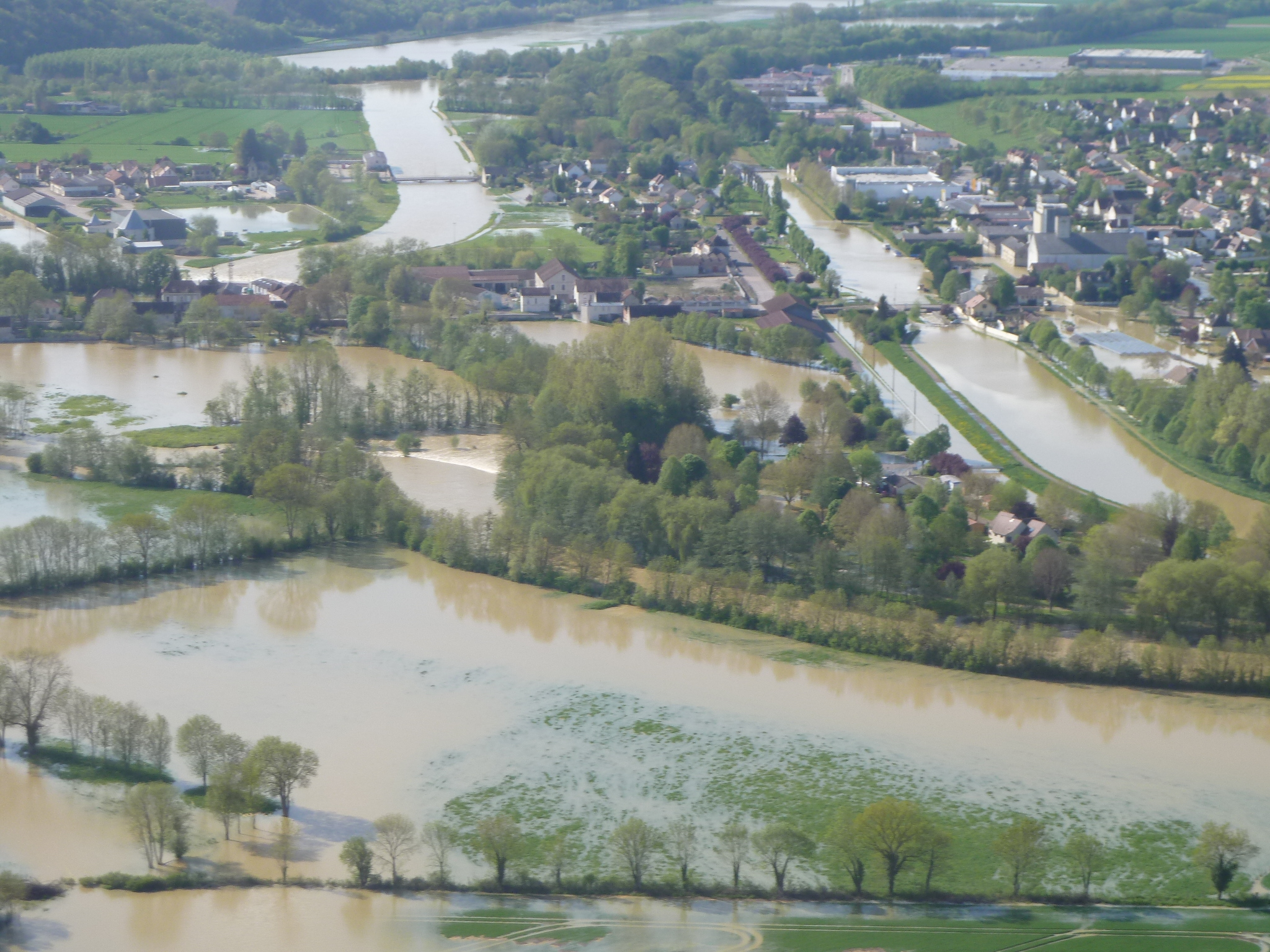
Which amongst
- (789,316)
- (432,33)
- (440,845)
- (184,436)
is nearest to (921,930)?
(440,845)

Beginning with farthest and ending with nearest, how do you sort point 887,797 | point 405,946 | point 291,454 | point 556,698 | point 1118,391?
point 1118,391 → point 291,454 → point 556,698 → point 887,797 → point 405,946

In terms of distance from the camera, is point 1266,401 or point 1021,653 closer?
point 1021,653

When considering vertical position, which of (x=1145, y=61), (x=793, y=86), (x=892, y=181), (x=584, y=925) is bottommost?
(x=584, y=925)

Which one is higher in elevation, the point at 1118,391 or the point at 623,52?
the point at 623,52

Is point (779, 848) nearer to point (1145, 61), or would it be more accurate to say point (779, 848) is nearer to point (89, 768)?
point (89, 768)

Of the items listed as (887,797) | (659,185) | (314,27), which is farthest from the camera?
(314,27)

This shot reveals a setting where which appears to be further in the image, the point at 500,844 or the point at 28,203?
the point at 28,203

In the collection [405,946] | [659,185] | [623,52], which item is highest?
[623,52]

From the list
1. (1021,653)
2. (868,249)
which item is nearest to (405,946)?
(1021,653)

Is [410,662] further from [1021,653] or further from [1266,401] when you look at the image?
[1266,401]
